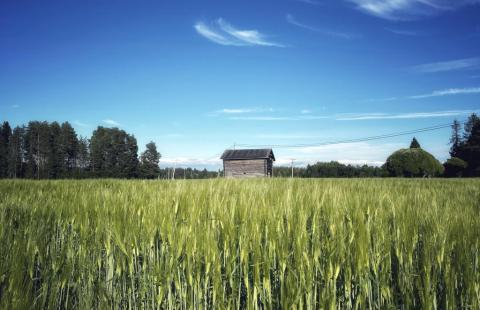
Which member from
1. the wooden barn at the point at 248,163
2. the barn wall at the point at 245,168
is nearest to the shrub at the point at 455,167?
the wooden barn at the point at 248,163

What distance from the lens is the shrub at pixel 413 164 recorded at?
3853 centimetres

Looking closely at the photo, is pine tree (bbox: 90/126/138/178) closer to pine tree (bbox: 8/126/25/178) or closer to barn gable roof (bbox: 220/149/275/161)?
pine tree (bbox: 8/126/25/178)

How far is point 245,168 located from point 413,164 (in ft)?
77.8

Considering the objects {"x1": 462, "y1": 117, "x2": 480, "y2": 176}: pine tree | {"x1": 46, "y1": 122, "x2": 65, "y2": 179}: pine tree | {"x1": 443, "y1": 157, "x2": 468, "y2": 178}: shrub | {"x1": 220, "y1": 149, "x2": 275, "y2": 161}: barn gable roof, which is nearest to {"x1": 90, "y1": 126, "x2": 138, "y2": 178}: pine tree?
{"x1": 46, "y1": 122, "x2": 65, "y2": 179}: pine tree

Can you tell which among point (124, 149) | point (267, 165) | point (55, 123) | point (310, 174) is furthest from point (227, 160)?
point (55, 123)

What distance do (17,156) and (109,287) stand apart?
7838 centimetres

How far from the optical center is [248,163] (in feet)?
128

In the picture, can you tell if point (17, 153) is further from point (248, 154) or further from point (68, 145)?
point (248, 154)

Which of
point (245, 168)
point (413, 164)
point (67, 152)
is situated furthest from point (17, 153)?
point (413, 164)

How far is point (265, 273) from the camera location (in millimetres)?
1665

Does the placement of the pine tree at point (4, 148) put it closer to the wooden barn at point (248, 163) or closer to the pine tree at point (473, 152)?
the wooden barn at point (248, 163)

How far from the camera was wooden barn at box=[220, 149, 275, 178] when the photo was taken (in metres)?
38.2

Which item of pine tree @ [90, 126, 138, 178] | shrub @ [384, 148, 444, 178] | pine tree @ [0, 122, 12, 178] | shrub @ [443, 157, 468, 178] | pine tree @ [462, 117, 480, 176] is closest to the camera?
shrub @ [384, 148, 444, 178]

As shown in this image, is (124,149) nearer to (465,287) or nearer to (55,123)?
(55,123)
